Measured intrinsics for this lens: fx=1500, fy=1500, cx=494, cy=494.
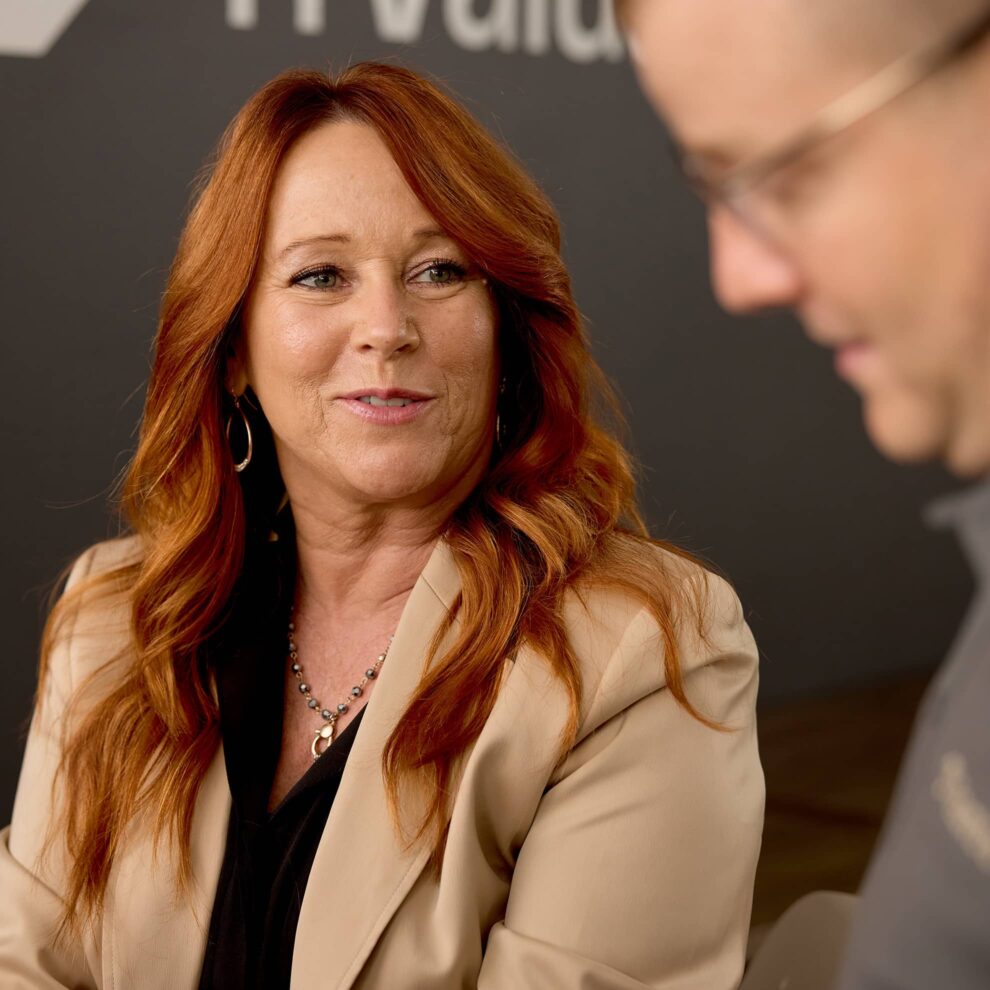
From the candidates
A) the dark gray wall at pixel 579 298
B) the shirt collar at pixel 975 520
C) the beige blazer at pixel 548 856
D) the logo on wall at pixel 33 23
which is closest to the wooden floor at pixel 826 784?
the dark gray wall at pixel 579 298

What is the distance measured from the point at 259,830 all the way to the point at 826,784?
3067 mm

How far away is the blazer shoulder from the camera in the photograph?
1.68 metres

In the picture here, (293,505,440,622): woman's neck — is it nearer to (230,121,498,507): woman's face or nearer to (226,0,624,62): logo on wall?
(230,121,498,507): woman's face

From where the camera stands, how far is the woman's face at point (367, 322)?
1828 millimetres

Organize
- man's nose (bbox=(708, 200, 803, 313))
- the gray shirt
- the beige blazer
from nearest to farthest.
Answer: the gray shirt → man's nose (bbox=(708, 200, 803, 313)) → the beige blazer

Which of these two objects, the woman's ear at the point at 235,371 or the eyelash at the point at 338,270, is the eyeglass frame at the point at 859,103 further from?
the woman's ear at the point at 235,371

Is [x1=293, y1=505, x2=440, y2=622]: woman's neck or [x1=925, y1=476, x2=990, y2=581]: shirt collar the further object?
[x1=293, y1=505, x2=440, y2=622]: woman's neck

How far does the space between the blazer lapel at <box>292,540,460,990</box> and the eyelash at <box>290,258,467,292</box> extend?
453mm

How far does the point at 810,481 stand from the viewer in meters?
5.27

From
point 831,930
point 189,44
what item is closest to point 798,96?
point 831,930

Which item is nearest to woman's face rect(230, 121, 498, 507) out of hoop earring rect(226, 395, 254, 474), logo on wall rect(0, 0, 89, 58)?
hoop earring rect(226, 395, 254, 474)

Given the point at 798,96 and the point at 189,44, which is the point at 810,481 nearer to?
the point at 189,44

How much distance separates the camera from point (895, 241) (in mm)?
650

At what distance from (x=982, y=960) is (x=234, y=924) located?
1.36m
